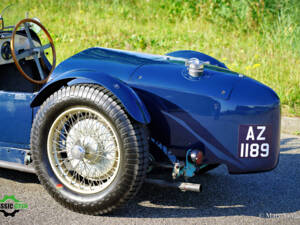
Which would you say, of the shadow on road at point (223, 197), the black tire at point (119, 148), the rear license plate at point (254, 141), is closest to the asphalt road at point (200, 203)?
the shadow on road at point (223, 197)

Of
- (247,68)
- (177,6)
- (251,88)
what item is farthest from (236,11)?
(251,88)

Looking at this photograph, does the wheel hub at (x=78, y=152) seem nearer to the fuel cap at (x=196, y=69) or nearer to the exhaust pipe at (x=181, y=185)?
the exhaust pipe at (x=181, y=185)

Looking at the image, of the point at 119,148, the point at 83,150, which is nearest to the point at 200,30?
the point at 83,150

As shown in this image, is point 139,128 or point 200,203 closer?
point 139,128

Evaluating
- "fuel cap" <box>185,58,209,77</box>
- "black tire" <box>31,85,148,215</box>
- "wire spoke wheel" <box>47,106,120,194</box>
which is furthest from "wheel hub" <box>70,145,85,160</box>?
"fuel cap" <box>185,58,209,77</box>

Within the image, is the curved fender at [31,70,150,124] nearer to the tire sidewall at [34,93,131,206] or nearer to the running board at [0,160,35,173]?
the tire sidewall at [34,93,131,206]

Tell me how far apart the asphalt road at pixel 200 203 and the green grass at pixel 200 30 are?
206cm

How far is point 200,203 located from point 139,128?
3.01ft

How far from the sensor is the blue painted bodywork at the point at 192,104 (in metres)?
3.19

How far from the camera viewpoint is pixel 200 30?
29.1 feet

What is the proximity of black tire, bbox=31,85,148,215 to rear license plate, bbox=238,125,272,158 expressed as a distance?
71 centimetres

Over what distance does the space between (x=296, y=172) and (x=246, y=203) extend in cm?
101

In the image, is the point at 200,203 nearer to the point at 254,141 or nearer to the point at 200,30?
the point at 254,141

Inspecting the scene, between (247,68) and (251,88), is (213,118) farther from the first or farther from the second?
(247,68)
